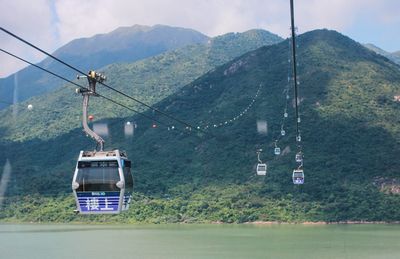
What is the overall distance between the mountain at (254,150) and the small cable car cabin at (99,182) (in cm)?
9065

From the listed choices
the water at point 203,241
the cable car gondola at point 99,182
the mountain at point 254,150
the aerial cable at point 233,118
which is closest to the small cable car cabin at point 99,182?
the cable car gondola at point 99,182

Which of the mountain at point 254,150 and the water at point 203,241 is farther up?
the mountain at point 254,150

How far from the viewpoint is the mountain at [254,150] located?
11250 cm

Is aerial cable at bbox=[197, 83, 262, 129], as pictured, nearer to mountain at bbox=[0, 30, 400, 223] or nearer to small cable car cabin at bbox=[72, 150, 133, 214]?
mountain at bbox=[0, 30, 400, 223]

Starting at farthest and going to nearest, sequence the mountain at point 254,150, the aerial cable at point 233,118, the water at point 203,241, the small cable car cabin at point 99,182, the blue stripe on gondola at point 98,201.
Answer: the aerial cable at point 233,118 → the mountain at point 254,150 → the water at point 203,241 → the blue stripe on gondola at point 98,201 → the small cable car cabin at point 99,182

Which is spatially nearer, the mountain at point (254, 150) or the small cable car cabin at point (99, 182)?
the small cable car cabin at point (99, 182)

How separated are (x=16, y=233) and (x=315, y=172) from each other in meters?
49.7

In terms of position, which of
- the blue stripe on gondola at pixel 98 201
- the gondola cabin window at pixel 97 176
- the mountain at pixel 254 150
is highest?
the mountain at pixel 254 150

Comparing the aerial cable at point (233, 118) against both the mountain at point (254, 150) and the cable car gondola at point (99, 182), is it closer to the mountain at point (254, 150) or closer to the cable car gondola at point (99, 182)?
the mountain at point (254, 150)

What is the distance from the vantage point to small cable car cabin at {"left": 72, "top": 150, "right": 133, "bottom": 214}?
60.5 feet

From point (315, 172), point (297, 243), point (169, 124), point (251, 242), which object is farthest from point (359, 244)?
point (169, 124)

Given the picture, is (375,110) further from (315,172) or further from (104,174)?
(104,174)

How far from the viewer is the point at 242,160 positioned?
423ft

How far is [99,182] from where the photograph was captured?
18578 millimetres
